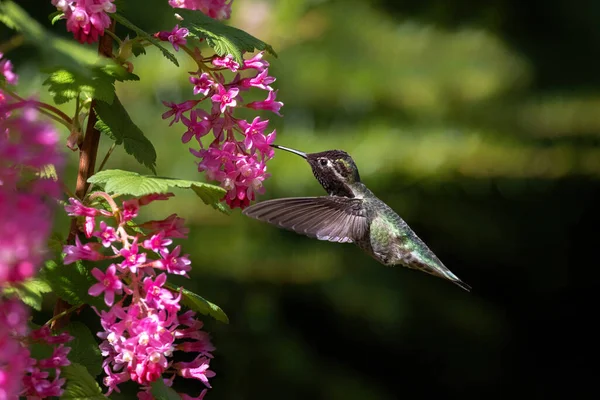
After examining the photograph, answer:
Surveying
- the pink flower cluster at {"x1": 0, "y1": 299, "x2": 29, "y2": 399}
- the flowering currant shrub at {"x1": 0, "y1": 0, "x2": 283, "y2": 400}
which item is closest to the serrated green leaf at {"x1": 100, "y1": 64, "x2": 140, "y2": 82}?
the flowering currant shrub at {"x1": 0, "y1": 0, "x2": 283, "y2": 400}

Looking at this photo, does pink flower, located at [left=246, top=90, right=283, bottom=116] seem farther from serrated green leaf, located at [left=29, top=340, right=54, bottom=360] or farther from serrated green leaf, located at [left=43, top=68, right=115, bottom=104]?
serrated green leaf, located at [left=29, top=340, right=54, bottom=360]

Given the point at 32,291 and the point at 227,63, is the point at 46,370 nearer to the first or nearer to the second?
the point at 32,291

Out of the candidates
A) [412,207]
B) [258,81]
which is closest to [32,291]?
[258,81]

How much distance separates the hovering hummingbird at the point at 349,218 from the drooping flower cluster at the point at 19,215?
0.74 meters

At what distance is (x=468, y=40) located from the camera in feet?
24.5

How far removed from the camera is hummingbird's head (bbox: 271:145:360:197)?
2.29m

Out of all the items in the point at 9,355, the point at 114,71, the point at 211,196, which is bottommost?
the point at 9,355

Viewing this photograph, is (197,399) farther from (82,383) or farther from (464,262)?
(464,262)

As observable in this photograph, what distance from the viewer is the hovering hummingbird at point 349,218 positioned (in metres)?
2.04

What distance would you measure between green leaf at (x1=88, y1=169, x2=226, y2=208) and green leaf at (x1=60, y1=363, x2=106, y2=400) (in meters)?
0.27

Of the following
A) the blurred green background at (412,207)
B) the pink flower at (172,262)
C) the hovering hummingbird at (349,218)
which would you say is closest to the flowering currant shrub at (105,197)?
the pink flower at (172,262)

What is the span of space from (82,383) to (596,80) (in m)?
7.54

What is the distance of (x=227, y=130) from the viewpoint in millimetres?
1708

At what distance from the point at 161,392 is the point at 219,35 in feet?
1.92
